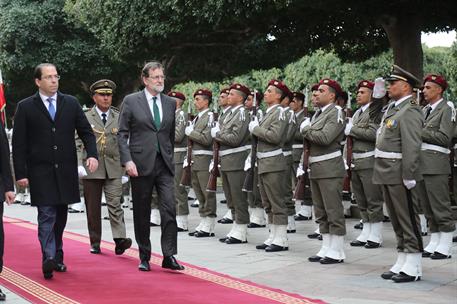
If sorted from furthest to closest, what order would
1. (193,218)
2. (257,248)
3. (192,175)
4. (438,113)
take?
1. (193,218)
2. (192,175)
3. (257,248)
4. (438,113)

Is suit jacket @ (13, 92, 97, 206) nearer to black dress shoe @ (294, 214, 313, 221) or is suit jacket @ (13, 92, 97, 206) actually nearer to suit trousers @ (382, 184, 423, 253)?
suit trousers @ (382, 184, 423, 253)

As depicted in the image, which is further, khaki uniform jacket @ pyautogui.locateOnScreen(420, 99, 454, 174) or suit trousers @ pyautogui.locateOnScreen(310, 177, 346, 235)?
khaki uniform jacket @ pyautogui.locateOnScreen(420, 99, 454, 174)

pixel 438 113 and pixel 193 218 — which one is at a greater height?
pixel 438 113

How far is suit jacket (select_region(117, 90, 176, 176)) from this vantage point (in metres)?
8.80

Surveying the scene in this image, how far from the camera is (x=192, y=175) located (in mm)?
12688

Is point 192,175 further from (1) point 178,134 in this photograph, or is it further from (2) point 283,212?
(2) point 283,212

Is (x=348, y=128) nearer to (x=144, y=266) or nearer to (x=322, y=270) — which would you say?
(x=322, y=270)

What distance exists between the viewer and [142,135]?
29.0ft

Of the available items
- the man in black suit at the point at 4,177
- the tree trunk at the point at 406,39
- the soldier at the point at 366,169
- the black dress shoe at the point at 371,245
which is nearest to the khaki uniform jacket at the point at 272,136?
the soldier at the point at 366,169

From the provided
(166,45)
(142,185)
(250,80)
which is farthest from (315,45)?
(250,80)

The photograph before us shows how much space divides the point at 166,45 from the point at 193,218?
15.3 feet

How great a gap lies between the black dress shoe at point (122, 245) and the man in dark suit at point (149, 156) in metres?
1.23

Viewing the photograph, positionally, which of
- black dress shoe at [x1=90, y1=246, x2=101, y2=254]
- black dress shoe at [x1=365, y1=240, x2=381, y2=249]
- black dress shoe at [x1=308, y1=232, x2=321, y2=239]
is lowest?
black dress shoe at [x1=308, y1=232, x2=321, y2=239]

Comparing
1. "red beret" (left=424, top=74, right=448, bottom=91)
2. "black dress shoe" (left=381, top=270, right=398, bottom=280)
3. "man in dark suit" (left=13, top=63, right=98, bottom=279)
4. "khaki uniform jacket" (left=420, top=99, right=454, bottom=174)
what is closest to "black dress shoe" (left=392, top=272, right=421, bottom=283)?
"black dress shoe" (left=381, top=270, right=398, bottom=280)
